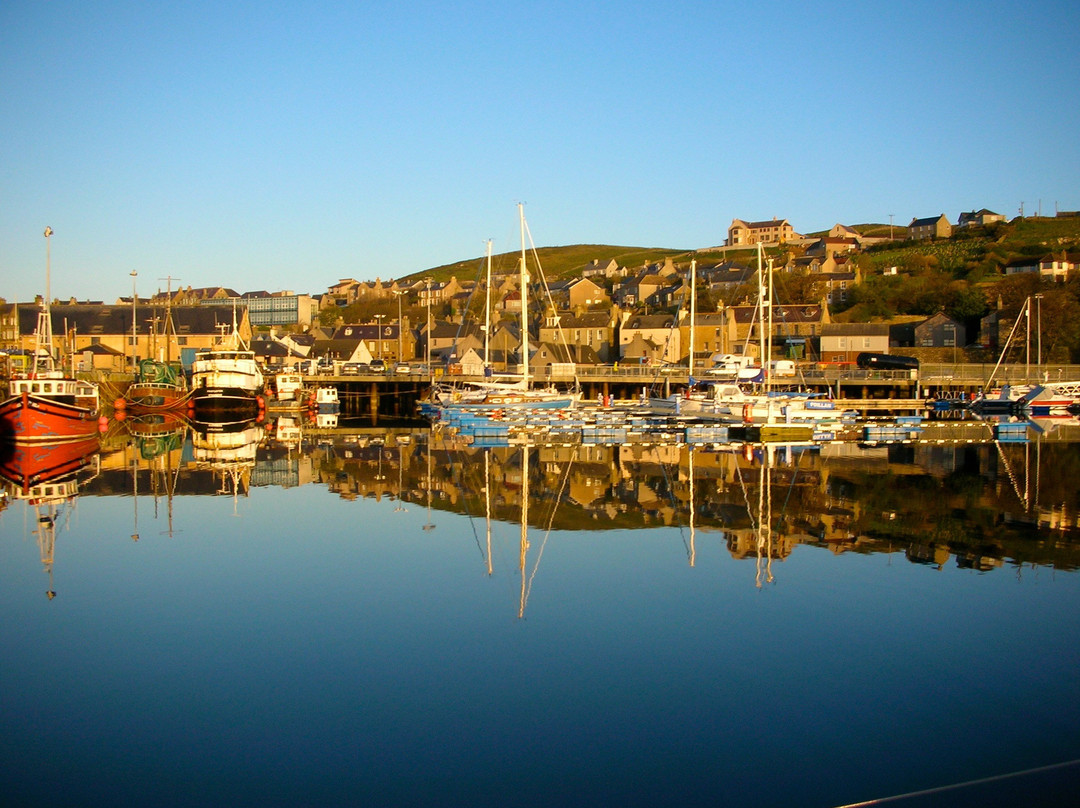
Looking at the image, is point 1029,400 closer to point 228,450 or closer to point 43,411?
point 228,450

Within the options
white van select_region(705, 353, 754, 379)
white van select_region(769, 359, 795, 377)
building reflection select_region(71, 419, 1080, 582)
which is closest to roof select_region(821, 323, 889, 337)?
white van select_region(769, 359, 795, 377)

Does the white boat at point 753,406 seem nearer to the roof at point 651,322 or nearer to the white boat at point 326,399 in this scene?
the white boat at point 326,399

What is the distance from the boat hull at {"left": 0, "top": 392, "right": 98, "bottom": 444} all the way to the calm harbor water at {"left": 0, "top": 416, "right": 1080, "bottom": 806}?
52.9 feet

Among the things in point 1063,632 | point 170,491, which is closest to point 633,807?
point 1063,632

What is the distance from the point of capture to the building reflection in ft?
60.4

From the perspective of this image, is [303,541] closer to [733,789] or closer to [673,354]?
[733,789]

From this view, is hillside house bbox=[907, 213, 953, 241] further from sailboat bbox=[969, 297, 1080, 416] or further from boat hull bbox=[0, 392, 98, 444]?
A: boat hull bbox=[0, 392, 98, 444]

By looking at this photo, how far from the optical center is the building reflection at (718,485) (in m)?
18.4

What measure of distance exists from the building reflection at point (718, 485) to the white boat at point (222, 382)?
12.7m

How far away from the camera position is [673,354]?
82562 millimetres

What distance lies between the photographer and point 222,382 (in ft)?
176

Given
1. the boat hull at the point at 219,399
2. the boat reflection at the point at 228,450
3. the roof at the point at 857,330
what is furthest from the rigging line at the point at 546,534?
the roof at the point at 857,330

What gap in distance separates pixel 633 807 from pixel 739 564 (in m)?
8.92

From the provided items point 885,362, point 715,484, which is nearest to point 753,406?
point 715,484
